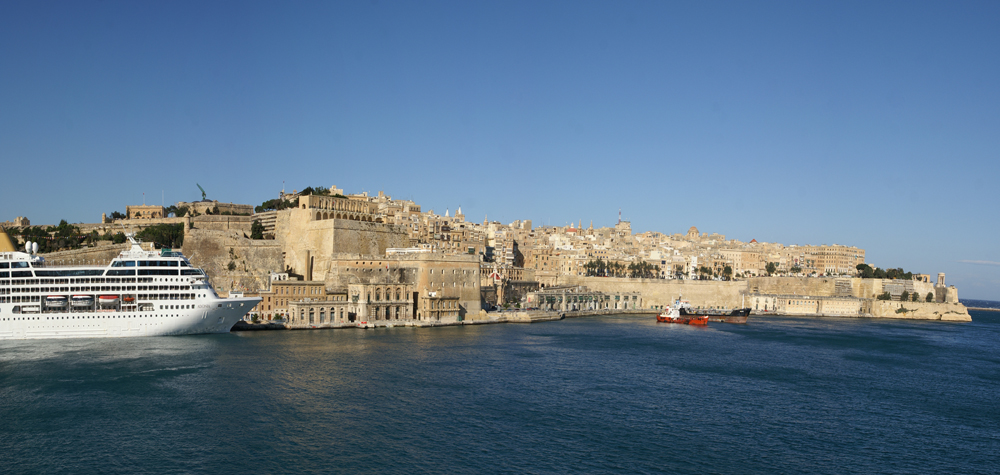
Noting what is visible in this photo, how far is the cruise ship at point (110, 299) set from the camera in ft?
89.0

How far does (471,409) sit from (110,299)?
17558 mm

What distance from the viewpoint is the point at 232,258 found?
39812 mm

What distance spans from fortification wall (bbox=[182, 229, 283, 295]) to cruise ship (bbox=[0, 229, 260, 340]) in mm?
8321

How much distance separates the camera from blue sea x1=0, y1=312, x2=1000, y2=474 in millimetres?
14008

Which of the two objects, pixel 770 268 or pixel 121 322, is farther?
pixel 770 268

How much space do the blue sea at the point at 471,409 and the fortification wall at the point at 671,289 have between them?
2997cm

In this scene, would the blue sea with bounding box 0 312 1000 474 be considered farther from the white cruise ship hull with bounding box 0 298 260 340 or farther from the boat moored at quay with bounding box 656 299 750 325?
the boat moored at quay with bounding box 656 299 750 325

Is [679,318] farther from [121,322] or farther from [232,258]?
[121,322]

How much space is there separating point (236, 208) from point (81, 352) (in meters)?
30.9

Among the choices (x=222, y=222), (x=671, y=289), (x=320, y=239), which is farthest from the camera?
(x=671, y=289)

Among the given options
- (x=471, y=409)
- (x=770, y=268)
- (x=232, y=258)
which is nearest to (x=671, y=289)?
(x=770, y=268)

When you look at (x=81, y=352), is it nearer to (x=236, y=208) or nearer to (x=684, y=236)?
(x=236, y=208)

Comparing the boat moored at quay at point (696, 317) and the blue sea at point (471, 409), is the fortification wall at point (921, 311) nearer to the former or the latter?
the boat moored at quay at point (696, 317)

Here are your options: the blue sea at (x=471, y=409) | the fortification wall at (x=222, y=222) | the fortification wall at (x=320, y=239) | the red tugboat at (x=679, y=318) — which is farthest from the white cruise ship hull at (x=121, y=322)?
the red tugboat at (x=679, y=318)
